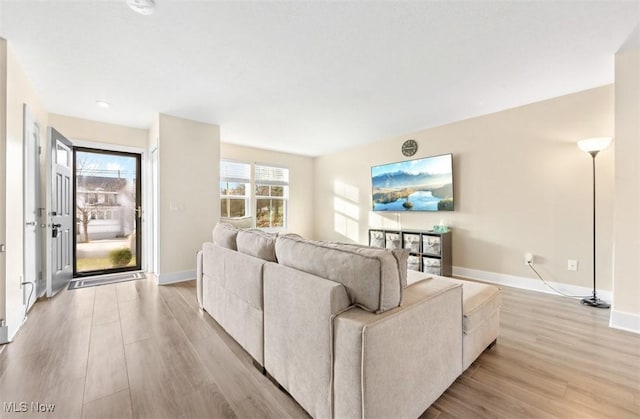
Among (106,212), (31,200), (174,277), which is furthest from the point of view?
(106,212)

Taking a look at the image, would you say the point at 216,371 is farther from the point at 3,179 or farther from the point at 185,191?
the point at 185,191

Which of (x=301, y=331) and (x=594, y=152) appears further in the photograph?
(x=594, y=152)

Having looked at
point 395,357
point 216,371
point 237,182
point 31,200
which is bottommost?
point 216,371

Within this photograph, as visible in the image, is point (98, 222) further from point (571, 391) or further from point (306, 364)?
point (571, 391)

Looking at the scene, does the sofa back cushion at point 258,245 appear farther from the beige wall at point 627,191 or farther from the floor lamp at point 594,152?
Result: the floor lamp at point 594,152

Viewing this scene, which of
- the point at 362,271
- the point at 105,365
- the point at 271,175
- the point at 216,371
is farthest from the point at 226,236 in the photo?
the point at 271,175

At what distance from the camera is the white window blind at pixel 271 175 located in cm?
574

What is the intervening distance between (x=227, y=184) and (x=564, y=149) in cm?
535

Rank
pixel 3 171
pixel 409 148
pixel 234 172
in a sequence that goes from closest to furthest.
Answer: pixel 3 171
pixel 409 148
pixel 234 172

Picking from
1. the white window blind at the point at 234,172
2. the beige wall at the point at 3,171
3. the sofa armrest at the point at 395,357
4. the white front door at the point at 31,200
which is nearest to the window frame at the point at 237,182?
the white window blind at the point at 234,172

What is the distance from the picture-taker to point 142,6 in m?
1.70

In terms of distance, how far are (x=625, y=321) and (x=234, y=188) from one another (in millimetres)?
5668

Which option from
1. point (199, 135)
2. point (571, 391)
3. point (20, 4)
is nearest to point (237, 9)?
point (20, 4)

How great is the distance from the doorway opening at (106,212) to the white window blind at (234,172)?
1.41 meters
